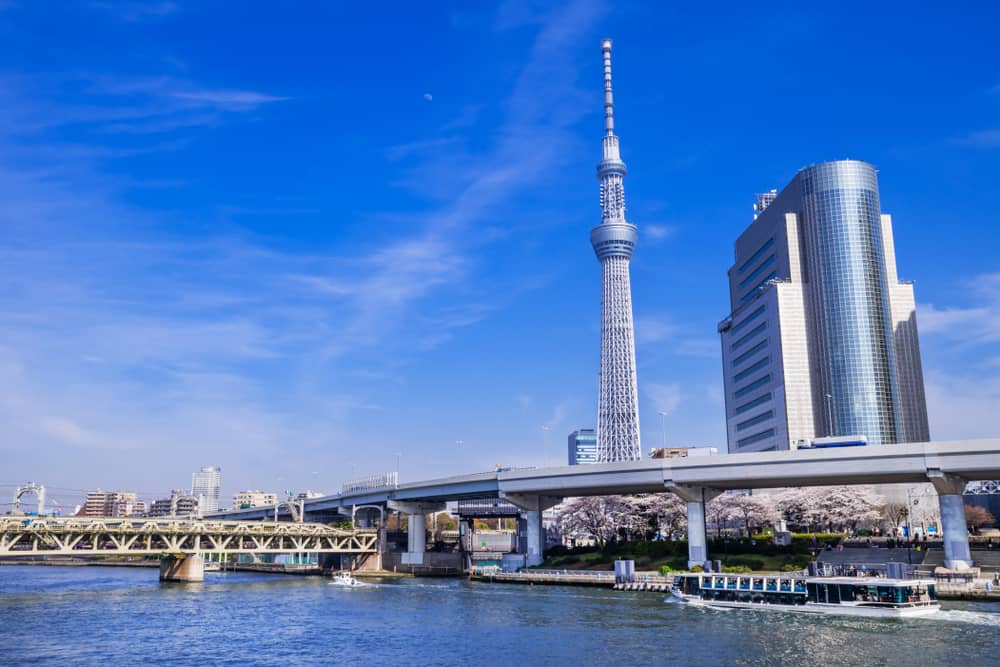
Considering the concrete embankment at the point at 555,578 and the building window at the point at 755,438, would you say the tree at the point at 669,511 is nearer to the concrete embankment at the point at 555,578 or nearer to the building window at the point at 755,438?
the concrete embankment at the point at 555,578

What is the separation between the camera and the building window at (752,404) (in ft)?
526

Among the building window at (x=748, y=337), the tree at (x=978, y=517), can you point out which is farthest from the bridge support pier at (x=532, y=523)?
the building window at (x=748, y=337)

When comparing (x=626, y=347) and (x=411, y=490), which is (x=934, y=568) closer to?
(x=411, y=490)

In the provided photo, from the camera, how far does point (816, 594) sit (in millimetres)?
62031

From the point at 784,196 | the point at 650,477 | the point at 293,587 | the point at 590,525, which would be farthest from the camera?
the point at 784,196

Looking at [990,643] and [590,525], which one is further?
[590,525]

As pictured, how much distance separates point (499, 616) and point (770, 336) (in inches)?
4388

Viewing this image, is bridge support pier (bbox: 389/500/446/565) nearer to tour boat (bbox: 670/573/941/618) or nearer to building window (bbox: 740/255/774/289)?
tour boat (bbox: 670/573/941/618)

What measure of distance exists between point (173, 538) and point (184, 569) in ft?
24.0

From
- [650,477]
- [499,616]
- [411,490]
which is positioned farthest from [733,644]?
[411,490]

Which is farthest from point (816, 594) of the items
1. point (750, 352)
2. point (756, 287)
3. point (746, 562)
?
point (756, 287)

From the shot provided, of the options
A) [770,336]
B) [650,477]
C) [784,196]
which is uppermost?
[784,196]

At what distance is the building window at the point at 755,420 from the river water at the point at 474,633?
8937cm

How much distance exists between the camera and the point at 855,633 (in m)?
50.0
